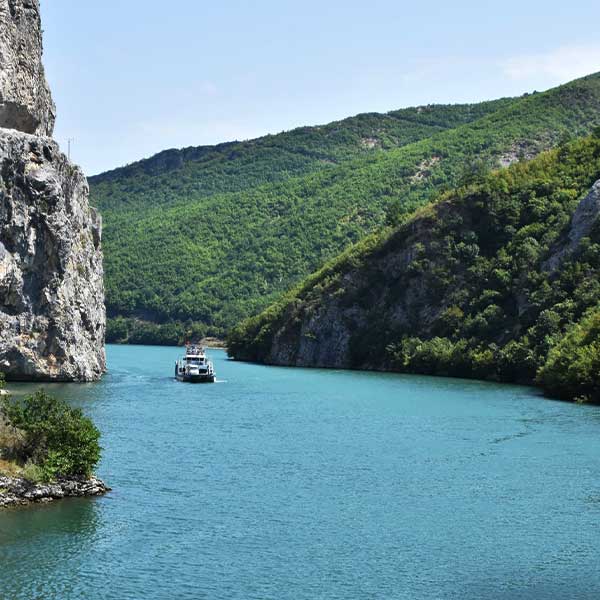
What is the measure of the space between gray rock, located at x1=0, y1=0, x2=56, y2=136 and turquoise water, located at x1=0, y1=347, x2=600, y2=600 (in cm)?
3181

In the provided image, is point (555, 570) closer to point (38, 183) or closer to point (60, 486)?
point (60, 486)

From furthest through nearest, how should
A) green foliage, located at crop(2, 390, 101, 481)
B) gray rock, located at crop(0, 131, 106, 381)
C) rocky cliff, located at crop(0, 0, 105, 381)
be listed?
rocky cliff, located at crop(0, 0, 105, 381) → gray rock, located at crop(0, 131, 106, 381) → green foliage, located at crop(2, 390, 101, 481)

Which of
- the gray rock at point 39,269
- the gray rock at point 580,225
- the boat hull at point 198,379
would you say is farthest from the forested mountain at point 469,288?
the gray rock at point 39,269

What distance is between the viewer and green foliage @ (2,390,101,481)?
42438 millimetres

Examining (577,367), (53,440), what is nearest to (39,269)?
(577,367)

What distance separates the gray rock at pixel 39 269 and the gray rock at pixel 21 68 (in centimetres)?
543

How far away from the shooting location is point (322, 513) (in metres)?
44.8

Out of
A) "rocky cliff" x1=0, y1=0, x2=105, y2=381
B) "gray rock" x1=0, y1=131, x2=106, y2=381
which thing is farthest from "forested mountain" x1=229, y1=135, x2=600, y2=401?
"gray rock" x1=0, y1=131, x2=106, y2=381

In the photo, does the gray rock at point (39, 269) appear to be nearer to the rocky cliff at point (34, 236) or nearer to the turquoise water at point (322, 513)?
the rocky cliff at point (34, 236)

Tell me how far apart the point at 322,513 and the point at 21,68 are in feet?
228

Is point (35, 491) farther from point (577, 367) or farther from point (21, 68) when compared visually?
point (21, 68)

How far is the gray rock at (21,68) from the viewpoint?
9650 centimetres

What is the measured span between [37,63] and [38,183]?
19.4 metres

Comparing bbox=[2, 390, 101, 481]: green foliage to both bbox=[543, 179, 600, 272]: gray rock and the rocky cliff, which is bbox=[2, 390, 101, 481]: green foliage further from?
bbox=[543, 179, 600, 272]: gray rock
